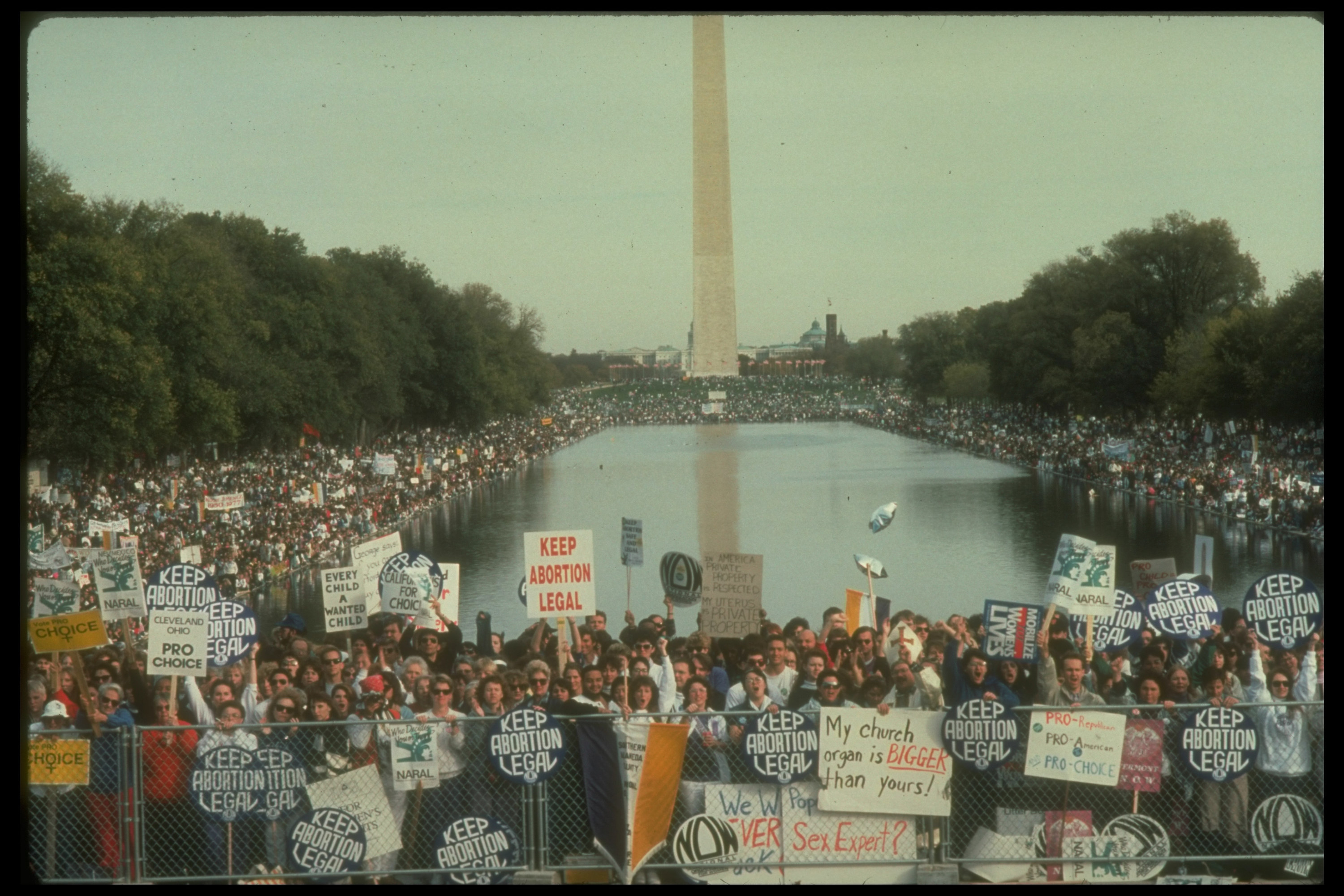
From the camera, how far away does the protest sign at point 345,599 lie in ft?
49.9

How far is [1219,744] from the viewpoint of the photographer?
882cm

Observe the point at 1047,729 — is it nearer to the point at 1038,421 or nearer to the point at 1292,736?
the point at 1292,736

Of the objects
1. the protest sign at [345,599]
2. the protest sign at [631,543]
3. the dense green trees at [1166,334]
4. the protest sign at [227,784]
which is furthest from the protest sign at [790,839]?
the dense green trees at [1166,334]

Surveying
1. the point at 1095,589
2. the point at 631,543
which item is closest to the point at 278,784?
the point at 1095,589

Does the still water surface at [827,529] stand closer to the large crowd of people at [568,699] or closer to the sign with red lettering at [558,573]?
the sign with red lettering at [558,573]

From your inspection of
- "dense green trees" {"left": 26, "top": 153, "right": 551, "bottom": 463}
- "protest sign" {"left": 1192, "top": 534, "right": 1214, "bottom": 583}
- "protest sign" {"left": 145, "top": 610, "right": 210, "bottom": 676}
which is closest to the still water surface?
"dense green trees" {"left": 26, "top": 153, "right": 551, "bottom": 463}

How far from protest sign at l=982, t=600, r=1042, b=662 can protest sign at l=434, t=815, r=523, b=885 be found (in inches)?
135

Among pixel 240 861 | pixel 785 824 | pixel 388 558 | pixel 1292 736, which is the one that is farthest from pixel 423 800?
pixel 388 558

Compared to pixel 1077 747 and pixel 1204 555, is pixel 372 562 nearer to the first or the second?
pixel 1204 555

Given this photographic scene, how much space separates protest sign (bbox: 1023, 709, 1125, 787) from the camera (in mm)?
8805

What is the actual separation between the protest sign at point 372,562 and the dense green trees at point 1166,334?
3475cm

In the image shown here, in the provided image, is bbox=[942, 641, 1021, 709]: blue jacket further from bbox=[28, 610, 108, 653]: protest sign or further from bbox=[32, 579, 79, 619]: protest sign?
bbox=[32, 579, 79, 619]: protest sign

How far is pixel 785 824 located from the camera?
29.1ft

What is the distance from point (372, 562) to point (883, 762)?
8.43 meters
